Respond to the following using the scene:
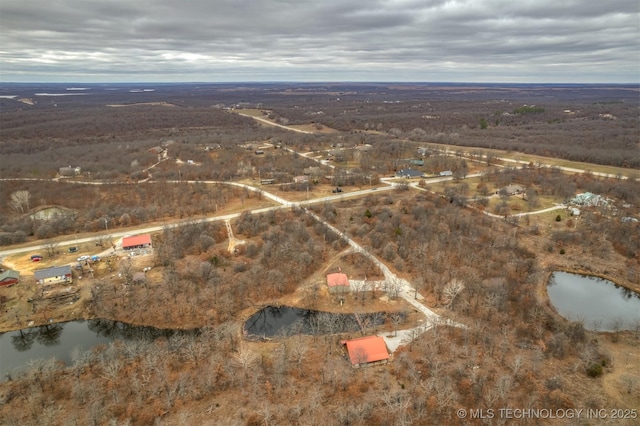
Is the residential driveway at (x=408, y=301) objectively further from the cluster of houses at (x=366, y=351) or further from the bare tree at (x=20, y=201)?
the bare tree at (x=20, y=201)

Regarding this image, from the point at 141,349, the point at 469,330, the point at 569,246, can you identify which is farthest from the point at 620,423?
the point at 141,349

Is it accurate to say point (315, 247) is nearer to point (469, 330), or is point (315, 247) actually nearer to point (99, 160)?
point (469, 330)

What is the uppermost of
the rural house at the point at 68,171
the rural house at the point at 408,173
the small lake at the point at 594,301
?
the rural house at the point at 408,173

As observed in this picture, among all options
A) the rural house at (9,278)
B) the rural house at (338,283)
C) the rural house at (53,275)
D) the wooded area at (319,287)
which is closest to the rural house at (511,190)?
the wooded area at (319,287)

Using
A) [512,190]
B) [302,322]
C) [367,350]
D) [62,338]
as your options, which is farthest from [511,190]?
[62,338]

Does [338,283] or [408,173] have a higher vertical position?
[408,173]

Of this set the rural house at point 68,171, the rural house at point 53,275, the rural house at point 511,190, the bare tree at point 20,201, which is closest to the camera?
the rural house at point 53,275

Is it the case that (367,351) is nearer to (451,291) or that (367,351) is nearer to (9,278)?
(451,291)
